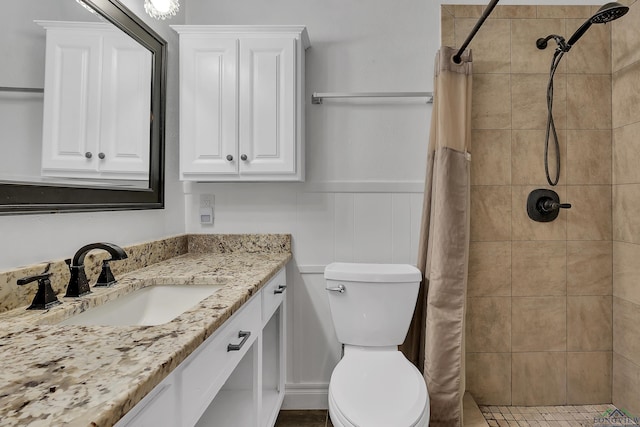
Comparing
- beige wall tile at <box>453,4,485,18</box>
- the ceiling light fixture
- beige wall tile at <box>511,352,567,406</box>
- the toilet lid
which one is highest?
beige wall tile at <box>453,4,485,18</box>

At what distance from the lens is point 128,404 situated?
1.63ft

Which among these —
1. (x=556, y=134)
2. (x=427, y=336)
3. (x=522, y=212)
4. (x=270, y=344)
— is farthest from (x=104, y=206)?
(x=556, y=134)

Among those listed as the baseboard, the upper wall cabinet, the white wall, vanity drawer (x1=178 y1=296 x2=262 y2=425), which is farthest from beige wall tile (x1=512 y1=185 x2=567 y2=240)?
the white wall

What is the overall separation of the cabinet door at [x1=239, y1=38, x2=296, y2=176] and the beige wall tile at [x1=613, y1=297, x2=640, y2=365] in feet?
6.06

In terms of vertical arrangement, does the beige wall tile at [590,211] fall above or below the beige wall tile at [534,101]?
below

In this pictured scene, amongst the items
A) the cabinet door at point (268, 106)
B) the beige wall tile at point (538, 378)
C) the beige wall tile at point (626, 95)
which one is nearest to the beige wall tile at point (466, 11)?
the beige wall tile at point (626, 95)

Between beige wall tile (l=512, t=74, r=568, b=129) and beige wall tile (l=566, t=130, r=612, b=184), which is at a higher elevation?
beige wall tile (l=512, t=74, r=568, b=129)

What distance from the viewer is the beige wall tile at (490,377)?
6.18ft

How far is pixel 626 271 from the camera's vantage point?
→ 1.79m

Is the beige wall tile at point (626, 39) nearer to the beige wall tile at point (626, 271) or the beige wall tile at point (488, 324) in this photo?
the beige wall tile at point (626, 271)

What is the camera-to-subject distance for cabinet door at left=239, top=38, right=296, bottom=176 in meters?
1.73

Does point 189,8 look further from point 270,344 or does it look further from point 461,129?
point 270,344

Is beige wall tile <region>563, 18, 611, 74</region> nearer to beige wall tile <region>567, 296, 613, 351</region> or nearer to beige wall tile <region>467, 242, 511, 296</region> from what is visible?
beige wall tile <region>467, 242, 511, 296</region>

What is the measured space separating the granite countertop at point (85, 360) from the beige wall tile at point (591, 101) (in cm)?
197
